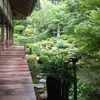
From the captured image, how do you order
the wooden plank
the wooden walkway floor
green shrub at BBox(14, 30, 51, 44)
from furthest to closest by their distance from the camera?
green shrub at BBox(14, 30, 51, 44), the wooden plank, the wooden walkway floor

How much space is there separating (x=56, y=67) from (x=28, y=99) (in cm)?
163

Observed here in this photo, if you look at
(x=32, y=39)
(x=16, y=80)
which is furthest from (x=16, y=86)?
(x=32, y=39)

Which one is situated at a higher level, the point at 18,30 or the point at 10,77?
the point at 18,30

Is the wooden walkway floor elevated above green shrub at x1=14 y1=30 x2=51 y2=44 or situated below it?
below

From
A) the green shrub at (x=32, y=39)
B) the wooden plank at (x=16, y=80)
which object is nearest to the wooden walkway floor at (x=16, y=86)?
the wooden plank at (x=16, y=80)

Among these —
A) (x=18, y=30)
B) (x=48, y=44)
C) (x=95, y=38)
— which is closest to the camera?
(x=95, y=38)

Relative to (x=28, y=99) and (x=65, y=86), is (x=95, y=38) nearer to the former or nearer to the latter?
(x=65, y=86)

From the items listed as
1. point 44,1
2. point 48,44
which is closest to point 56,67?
point 48,44

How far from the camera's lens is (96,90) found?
3408 mm

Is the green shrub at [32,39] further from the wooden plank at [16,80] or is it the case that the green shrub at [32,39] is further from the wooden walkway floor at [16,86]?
the wooden plank at [16,80]

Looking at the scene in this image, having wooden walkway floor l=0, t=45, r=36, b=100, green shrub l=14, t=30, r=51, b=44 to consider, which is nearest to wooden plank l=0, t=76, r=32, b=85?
wooden walkway floor l=0, t=45, r=36, b=100

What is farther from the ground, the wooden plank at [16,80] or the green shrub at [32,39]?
the green shrub at [32,39]

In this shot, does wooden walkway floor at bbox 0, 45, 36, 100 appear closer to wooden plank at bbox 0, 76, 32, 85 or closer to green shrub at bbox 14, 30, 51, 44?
wooden plank at bbox 0, 76, 32, 85

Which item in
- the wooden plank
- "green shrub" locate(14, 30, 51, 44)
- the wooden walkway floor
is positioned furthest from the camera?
"green shrub" locate(14, 30, 51, 44)
